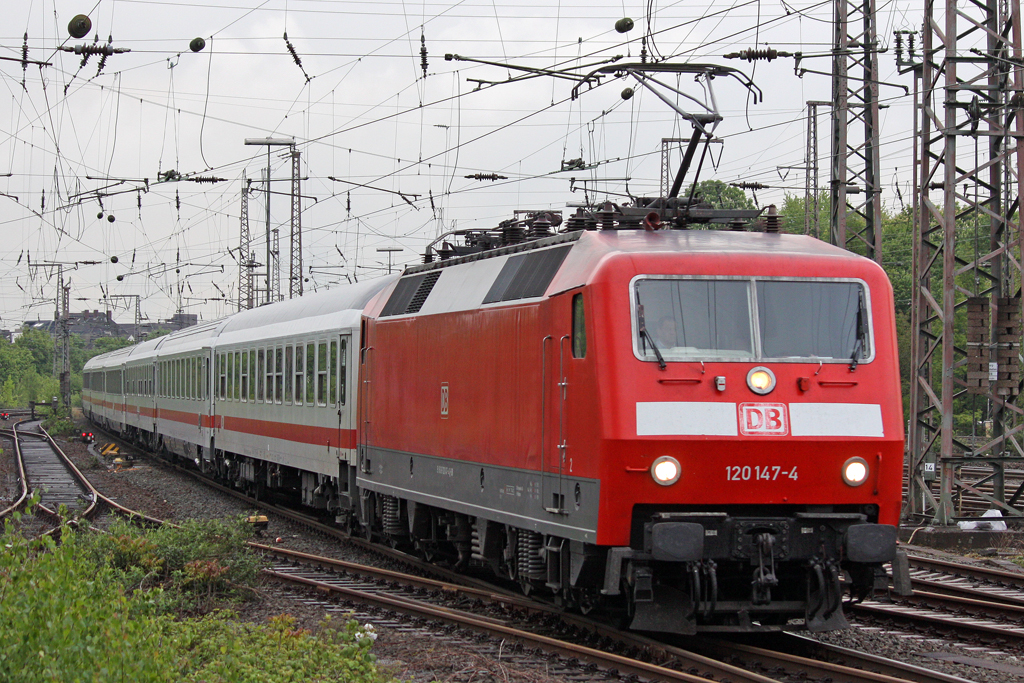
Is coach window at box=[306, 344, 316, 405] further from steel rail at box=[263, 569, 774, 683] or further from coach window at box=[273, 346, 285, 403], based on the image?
steel rail at box=[263, 569, 774, 683]

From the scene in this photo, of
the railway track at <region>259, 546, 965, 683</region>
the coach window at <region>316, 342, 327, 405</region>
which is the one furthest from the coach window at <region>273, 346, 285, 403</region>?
the railway track at <region>259, 546, 965, 683</region>

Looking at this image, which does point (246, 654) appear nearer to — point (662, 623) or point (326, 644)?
point (326, 644)

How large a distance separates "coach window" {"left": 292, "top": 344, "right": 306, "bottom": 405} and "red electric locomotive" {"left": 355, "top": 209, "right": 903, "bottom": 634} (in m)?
9.69

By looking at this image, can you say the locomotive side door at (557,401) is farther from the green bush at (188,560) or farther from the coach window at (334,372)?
the coach window at (334,372)

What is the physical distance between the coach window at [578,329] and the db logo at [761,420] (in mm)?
1279

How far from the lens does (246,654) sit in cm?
790

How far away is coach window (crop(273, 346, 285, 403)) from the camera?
67.1 feet

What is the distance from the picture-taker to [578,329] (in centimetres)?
926

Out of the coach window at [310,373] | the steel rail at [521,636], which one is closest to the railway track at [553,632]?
the steel rail at [521,636]

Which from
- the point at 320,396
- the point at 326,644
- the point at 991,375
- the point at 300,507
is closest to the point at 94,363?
the point at 300,507

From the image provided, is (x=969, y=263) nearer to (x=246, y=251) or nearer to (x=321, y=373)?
(x=321, y=373)

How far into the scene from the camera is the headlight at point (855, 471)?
879 cm

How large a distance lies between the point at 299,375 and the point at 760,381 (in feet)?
39.0

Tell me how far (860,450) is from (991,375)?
9386mm
